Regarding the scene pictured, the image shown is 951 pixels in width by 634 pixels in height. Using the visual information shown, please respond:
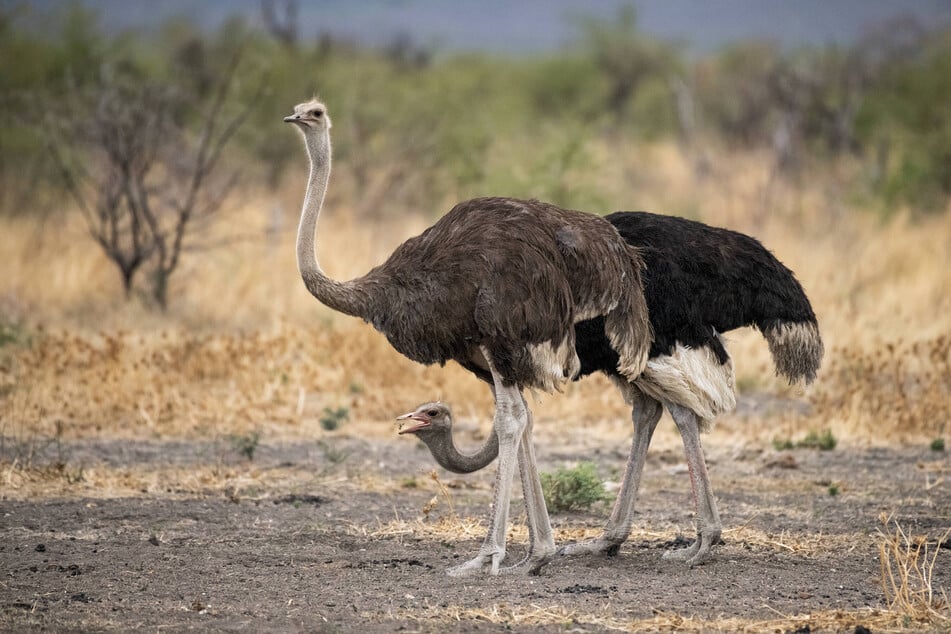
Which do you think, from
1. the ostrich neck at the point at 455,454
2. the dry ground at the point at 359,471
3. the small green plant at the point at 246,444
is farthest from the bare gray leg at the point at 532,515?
the small green plant at the point at 246,444

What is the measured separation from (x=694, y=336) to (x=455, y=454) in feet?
3.92

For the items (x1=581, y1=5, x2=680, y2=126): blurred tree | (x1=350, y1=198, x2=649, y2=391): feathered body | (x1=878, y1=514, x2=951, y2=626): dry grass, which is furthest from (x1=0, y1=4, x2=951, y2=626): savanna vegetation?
(x1=581, y1=5, x2=680, y2=126): blurred tree

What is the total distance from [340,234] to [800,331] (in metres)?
8.86

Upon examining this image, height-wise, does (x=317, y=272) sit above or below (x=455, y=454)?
above

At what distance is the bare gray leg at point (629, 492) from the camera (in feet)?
20.2

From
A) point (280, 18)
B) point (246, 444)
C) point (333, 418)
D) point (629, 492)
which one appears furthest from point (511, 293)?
point (280, 18)

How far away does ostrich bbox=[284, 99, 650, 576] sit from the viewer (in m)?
5.53

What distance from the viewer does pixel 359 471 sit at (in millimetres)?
8125

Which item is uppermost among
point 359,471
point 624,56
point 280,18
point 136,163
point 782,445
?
point 280,18

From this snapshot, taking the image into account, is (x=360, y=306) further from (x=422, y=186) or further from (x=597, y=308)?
(x=422, y=186)

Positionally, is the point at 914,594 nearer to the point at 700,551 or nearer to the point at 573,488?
the point at 700,551

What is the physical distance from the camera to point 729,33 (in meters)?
114

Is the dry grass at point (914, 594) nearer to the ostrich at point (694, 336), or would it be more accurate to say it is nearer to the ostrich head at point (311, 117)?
the ostrich at point (694, 336)

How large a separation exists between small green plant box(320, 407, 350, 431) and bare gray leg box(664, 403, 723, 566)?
132 inches
